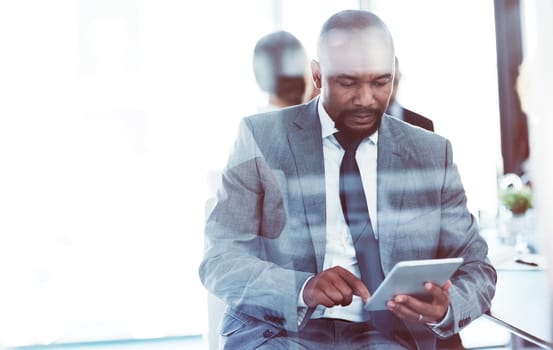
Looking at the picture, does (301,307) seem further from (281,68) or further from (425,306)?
(281,68)

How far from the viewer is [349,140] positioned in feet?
3.57

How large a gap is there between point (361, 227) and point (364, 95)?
24 centimetres

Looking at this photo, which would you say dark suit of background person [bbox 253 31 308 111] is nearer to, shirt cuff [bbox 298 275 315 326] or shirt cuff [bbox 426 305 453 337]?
shirt cuff [bbox 298 275 315 326]

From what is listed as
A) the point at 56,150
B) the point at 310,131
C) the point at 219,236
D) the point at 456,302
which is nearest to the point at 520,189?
the point at 456,302

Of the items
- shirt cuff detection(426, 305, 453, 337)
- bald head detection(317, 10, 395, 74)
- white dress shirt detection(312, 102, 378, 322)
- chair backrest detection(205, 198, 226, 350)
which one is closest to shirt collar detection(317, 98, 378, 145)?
white dress shirt detection(312, 102, 378, 322)

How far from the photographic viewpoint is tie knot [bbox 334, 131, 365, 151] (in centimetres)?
108

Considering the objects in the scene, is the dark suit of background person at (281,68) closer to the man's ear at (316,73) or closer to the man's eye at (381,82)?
the man's ear at (316,73)

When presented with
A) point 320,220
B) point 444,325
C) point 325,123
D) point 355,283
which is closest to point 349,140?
point 325,123

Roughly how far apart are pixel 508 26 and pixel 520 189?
0.93 ft

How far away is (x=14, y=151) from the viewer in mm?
1044

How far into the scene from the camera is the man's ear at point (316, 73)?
1047mm

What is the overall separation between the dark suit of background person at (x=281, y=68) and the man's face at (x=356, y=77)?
0.13 ft

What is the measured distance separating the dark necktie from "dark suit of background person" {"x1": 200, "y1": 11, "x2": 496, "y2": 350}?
1 cm

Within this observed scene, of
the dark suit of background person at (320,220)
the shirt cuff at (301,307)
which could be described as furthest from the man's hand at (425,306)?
the shirt cuff at (301,307)
